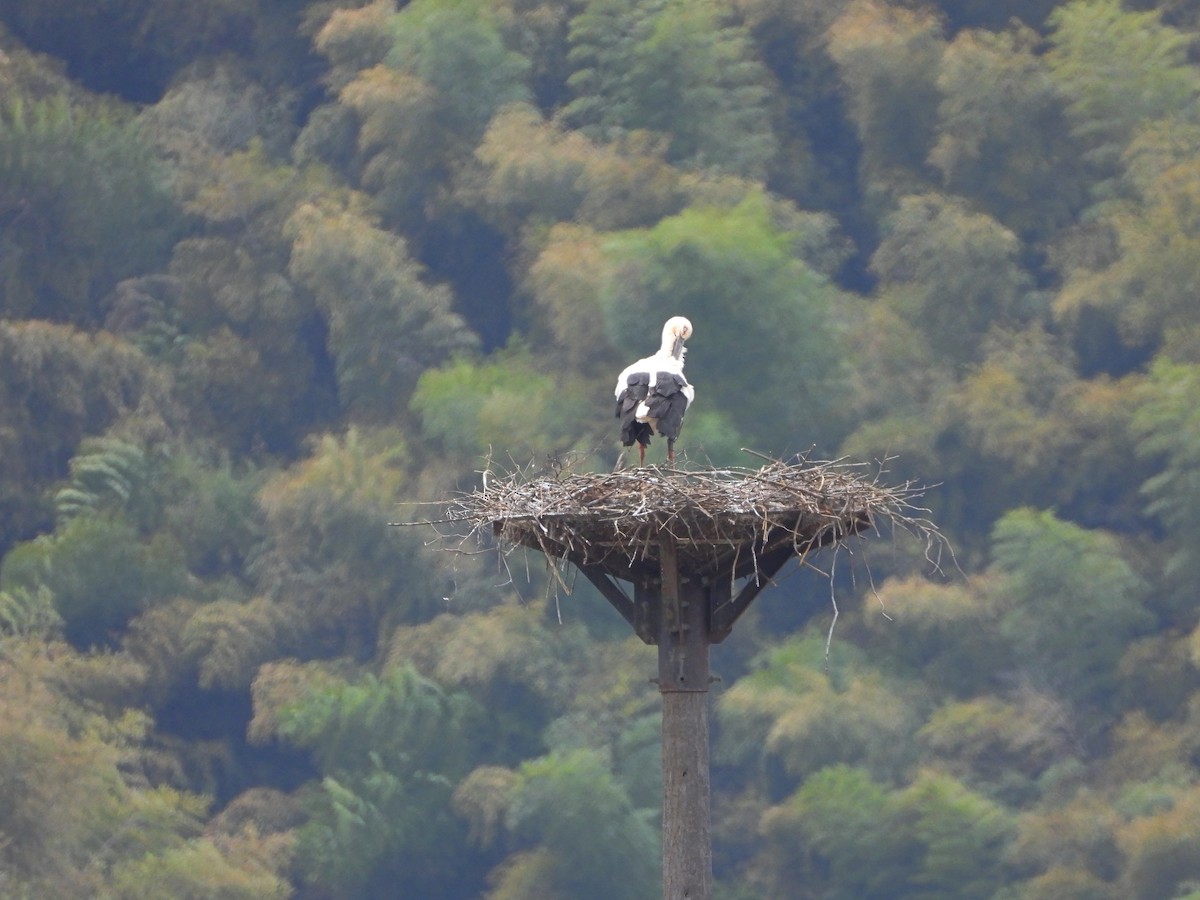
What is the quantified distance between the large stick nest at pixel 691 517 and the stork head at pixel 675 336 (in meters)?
2.71

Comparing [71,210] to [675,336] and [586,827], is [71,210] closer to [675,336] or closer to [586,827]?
[586,827]

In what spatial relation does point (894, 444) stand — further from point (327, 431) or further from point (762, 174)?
point (327, 431)

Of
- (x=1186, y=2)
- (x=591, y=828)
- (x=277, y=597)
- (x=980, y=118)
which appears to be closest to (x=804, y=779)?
(x=591, y=828)

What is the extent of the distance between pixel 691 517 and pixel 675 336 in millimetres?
3699

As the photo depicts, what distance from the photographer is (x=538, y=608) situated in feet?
117

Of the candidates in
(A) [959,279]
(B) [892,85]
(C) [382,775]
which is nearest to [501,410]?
(C) [382,775]

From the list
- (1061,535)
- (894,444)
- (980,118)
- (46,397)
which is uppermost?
(980,118)

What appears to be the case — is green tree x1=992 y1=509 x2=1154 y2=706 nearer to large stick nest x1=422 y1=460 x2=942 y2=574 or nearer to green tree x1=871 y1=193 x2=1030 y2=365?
green tree x1=871 y1=193 x2=1030 y2=365

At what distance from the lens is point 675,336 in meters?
14.7

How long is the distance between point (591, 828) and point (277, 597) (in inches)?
272

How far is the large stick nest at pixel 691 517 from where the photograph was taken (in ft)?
36.2

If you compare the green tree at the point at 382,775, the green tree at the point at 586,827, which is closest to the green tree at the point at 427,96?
the green tree at the point at 382,775

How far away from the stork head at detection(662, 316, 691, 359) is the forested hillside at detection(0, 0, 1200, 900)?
17.1m

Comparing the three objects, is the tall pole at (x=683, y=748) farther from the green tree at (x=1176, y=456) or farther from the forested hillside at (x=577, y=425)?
the green tree at (x=1176, y=456)
